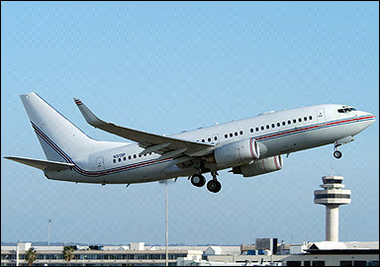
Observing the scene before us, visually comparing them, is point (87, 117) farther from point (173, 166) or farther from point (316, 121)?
point (316, 121)

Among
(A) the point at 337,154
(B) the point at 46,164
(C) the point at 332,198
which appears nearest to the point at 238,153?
(A) the point at 337,154

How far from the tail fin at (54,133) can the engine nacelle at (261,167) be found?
45.7 feet

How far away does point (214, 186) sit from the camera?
2301 inches

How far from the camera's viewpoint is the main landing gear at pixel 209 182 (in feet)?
188

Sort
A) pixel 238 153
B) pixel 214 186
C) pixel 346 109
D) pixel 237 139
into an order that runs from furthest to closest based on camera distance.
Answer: pixel 214 186, pixel 237 139, pixel 346 109, pixel 238 153

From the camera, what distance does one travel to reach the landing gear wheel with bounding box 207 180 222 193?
5844 centimetres

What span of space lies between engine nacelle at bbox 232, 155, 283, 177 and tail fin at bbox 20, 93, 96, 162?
13.9 meters

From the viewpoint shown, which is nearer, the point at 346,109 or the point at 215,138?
the point at 346,109

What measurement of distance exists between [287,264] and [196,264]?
1369 cm

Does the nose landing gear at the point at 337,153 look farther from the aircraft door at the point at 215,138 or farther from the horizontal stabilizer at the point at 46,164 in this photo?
the horizontal stabilizer at the point at 46,164

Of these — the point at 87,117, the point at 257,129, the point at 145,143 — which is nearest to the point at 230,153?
the point at 257,129

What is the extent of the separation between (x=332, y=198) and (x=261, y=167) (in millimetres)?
127204

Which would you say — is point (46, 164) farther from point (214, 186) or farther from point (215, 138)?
point (215, 138)

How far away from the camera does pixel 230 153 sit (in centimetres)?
5356
